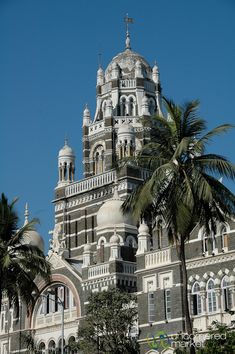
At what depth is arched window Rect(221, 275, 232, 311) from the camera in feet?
146

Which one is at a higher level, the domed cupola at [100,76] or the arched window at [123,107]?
the domed cupola at [100,76]

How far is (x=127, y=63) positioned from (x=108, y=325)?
3306 centimetres

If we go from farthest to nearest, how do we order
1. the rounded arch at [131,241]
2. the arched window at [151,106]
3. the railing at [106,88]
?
the railing at [106,88] → the arched window at [151,106] → the rounded arch at [131,241]

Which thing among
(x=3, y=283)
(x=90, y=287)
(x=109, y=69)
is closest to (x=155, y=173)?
(x=3, y=283)

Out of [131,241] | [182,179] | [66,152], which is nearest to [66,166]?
[66,152]

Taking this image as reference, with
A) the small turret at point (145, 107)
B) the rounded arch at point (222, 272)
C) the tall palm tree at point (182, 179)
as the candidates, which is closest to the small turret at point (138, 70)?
the small turret at point (145, 107)

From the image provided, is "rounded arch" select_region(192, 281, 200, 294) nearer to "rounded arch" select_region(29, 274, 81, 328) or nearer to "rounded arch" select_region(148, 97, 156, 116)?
"rounded arch" select_region(29, 274, 81, 328)

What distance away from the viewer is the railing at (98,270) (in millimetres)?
54438

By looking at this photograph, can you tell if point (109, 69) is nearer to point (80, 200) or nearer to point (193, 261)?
point (80, 200)

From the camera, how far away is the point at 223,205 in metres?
29.9

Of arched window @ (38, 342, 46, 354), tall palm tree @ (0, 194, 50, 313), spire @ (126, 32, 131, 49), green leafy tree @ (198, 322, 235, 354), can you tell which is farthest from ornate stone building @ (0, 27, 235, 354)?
tall palm tree @ (0, 194, 50, 313)

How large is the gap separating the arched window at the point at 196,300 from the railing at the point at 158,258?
2441 millimetres

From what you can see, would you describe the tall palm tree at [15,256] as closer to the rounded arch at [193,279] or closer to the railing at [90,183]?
the rounded arch at [193,279]

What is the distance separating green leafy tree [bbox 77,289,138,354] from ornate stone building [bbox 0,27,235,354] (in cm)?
95
